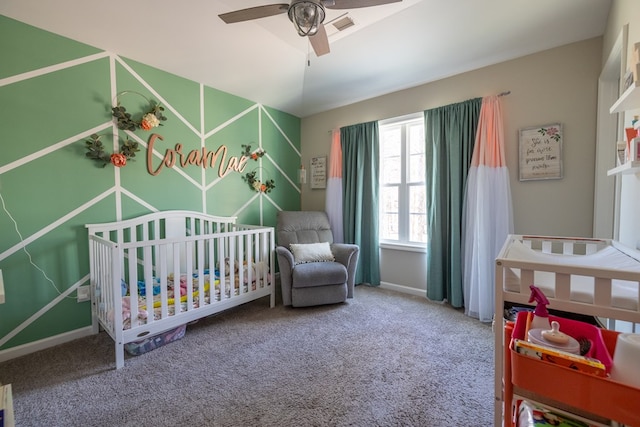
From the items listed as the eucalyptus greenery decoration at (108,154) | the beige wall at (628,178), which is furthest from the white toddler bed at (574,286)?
the eucalyptus greenery decoration at (108,154)

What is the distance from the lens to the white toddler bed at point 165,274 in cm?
188

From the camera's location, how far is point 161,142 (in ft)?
8.90

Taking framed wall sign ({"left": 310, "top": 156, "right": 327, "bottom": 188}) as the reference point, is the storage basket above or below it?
below

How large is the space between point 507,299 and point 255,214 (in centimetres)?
305

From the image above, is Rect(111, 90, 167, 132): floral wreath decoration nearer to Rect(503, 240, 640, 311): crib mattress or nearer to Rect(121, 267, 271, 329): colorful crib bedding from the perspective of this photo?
Rect(121, 267, 271, 329): colorful crib bedding

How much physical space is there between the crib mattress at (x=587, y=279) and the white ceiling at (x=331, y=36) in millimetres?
1864

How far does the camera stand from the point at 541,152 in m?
2.37

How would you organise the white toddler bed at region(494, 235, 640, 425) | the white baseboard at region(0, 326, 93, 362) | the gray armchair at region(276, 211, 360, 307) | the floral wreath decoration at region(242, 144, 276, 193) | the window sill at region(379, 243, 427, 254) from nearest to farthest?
the white toddler bed at region(494, 235, 640, 425), the white baseboard at region(0, 326, 93, 362), the gray armchair at region(276, 211, 360, 307), the window sill at region(379, 243, 427, 254), the floral wreath decoration at region(242, 144, 276, 193)

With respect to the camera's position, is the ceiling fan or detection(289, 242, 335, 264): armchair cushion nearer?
the ceiling fan

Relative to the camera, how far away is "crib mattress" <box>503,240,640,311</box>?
0.93m

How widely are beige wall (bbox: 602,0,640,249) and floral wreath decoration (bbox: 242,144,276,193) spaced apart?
128 inches

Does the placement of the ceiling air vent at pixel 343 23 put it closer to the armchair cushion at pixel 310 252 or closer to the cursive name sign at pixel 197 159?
the cursive name sign at pixel 197 159

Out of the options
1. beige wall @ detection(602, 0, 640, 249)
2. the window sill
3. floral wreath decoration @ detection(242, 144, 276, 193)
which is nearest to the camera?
beige wall @ detection(602, 0, 640, 249)

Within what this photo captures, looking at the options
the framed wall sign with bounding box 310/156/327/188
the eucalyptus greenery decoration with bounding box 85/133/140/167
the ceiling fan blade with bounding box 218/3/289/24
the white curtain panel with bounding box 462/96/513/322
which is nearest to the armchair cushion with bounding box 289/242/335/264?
the framed wall sign with bounding box 310/156/327/188
